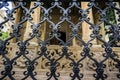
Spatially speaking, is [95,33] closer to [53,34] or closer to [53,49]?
[53,34]

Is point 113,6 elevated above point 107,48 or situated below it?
above

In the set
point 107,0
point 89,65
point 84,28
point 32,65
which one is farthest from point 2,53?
point 84,28

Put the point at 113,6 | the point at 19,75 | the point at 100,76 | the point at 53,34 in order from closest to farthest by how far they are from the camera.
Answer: the point at 100,76 → the point at 53,34 → the point at 113,6 → the point at 19,75

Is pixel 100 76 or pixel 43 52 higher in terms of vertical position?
pixel 43 52

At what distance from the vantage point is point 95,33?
220 centimetres

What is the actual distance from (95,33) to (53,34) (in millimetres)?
365

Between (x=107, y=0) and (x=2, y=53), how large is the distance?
1.10 metres

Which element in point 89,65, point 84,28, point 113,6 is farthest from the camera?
point 84,28

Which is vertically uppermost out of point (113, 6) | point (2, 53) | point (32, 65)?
point (113, 6)

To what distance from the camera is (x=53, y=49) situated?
851cm

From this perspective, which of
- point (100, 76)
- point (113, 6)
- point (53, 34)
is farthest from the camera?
point (113, 6)

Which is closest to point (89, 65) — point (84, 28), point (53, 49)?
point (53, 49)

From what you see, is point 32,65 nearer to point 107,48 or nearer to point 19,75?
point 107,48

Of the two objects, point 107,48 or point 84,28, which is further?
point 84,28
